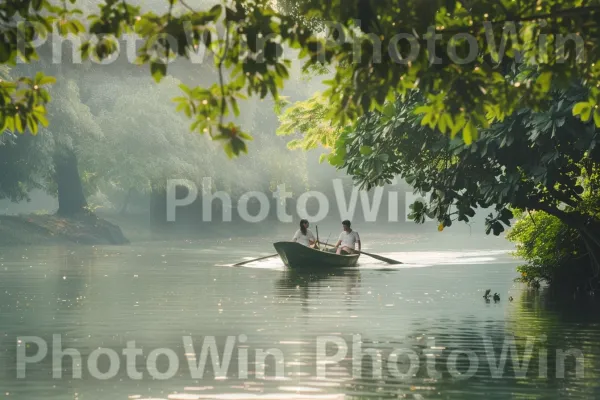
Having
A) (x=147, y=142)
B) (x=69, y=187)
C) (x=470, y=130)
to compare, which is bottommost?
(x=470, y=130)

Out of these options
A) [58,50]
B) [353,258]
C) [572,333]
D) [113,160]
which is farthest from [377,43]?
[113,160]

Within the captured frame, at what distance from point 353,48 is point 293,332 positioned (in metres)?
9.49

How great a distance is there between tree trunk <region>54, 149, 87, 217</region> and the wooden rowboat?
29.3 m

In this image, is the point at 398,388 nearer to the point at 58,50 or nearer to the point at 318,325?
the point at 318,325

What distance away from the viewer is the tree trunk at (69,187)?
65262mm

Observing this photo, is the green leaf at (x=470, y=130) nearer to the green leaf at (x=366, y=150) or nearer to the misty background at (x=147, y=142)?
the green leaf at (x=366, y=150)

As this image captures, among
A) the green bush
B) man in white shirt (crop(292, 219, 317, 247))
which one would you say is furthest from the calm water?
man in white shirt (crop(292, 219, 317, 247))

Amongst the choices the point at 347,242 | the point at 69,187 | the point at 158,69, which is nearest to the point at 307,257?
the point at 347,242

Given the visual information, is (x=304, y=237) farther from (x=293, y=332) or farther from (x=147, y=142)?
(x=147, y=142)

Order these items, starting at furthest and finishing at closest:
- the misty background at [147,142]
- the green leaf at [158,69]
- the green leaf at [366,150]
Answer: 1. the misty background at [147,142]
2. the green leaf at [366,150]
3. the green leaf at [158,69]

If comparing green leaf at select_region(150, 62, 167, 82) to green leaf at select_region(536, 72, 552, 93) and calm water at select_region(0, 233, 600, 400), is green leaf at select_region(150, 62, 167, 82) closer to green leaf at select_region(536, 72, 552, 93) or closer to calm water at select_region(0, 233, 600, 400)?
green leaf at select_region(536, 72, 552, 93)

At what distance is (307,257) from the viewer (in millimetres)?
37438

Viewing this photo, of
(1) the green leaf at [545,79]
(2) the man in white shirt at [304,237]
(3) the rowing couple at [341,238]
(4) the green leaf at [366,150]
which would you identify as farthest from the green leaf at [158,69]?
(3) the rowing couple at [341,238]

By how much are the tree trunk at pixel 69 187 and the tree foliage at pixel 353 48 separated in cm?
5506
